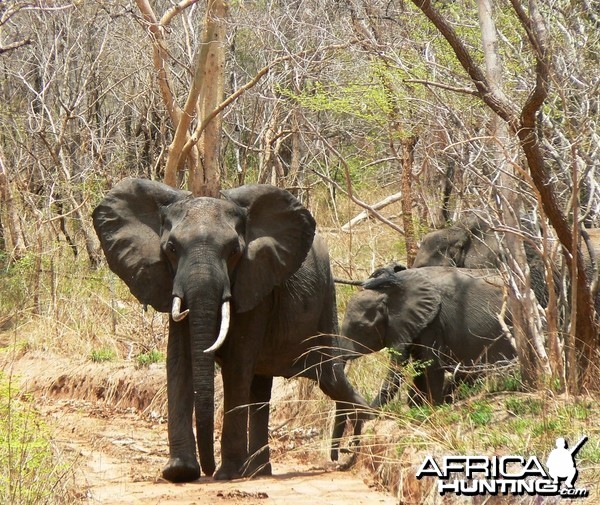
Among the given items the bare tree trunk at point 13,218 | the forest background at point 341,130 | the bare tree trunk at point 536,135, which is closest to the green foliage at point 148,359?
the forest background at point 341,130

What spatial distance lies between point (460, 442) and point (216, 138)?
18.0 feet

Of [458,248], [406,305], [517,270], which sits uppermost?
[458,248]

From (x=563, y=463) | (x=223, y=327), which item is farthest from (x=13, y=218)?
(x=563, y=463)

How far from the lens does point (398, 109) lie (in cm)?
1134

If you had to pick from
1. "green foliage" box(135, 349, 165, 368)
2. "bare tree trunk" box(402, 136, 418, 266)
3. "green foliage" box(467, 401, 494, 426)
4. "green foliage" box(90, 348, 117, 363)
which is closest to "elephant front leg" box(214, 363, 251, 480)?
"green foliage" box(467, 401, 494, 426)

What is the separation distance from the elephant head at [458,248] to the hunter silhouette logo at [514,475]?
550cm

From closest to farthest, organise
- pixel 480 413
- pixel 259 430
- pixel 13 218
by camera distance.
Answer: pixel 480 413 → pixel 259 430 → pixel 13 218

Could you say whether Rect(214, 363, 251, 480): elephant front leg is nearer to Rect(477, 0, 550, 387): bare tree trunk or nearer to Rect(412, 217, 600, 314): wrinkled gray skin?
Rect(477, 0, 550, 387): bare tree trunk

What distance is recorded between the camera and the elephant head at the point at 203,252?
25.5 ft

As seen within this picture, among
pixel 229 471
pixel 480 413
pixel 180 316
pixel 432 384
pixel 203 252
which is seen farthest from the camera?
pixel 432 384

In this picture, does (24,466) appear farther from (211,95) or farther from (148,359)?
(148,359)

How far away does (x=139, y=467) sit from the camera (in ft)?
30.5

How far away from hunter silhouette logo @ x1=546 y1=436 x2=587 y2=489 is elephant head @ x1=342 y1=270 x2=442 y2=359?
3.64 metres

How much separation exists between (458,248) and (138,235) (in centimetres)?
454
